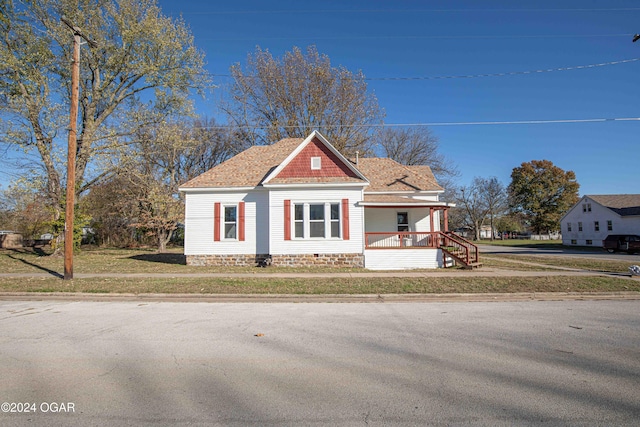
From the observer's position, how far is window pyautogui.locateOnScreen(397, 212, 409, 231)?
2019cm

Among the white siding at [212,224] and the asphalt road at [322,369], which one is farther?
the white siding at [212,224]

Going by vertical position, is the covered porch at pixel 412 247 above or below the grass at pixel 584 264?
above

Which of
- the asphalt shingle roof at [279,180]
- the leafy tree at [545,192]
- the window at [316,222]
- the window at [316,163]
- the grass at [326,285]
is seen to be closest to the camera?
the grass at [326,285]

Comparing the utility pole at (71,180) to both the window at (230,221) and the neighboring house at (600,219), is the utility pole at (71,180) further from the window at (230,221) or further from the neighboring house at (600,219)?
the neighboring house at (600,219)

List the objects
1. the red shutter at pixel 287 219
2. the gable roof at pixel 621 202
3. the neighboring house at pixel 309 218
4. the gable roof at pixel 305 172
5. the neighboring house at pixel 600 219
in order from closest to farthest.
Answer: the neighboring house at pixel 309 218, the red shutter at pixel 287 219, the gable roof at pixel 305 172, the neighboring house at pixel 600 219, the gable roof at pixel 621 202

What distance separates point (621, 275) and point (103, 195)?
3924 centimetres

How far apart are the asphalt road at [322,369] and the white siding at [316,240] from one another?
9445mm

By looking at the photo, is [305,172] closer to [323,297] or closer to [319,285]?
[319,285]

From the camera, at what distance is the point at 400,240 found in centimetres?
1777

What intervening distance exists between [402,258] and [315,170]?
6047mm

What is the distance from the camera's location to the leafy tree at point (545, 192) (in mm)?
66125

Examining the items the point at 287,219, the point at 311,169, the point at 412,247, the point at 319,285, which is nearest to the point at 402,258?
the point at 412,247

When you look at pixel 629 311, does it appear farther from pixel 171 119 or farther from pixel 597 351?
pixel 171 119

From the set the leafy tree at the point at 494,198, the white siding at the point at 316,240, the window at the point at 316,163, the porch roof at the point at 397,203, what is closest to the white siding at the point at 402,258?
the white siding at the point at 316,240
